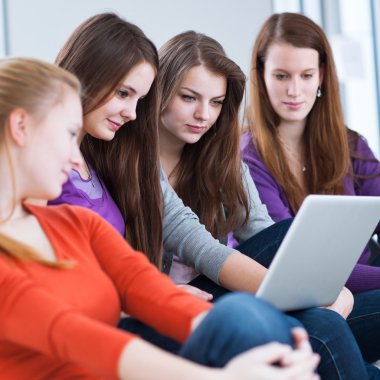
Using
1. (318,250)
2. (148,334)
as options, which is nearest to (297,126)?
(318,250)

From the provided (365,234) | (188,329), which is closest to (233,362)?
(188,329)

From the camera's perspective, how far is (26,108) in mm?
1110

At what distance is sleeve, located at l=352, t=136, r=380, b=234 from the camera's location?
8.04 feet

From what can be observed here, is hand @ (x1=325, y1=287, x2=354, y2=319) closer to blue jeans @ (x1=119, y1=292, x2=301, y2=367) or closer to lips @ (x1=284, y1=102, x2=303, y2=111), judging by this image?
blue jeans @ (x1=119, y1=292, x2=301, y2=367)

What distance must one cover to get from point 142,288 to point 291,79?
1.30 m

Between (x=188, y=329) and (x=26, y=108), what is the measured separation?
37 cm

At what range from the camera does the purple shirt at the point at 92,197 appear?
5.37 feet

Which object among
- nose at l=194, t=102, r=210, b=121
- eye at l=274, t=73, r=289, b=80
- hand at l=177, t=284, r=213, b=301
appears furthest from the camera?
eye at l=274, t=73, r=289, b=80

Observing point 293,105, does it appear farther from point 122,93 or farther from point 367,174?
point 122,93

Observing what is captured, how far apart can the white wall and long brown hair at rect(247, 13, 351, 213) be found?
95 centimetres

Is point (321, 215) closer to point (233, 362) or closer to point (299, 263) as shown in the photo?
point (299, 263)

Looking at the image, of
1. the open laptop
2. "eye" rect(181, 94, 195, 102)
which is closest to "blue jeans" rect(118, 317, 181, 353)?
the open laptop

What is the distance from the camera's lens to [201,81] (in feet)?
6.48

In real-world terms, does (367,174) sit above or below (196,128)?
below
